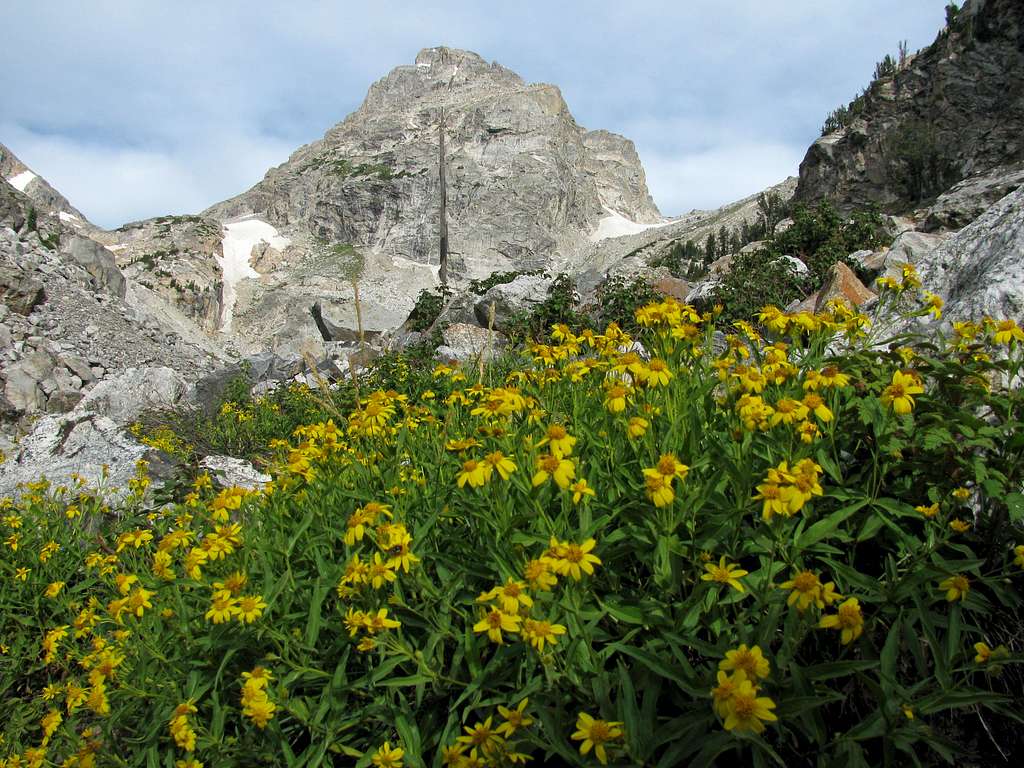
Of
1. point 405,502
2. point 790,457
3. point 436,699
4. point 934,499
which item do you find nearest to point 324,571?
point 405,502

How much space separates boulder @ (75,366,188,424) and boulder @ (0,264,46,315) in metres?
4.26

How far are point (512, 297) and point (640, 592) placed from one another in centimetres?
876

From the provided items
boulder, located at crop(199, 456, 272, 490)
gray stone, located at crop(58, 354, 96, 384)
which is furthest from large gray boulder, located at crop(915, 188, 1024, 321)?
gray stone, located at crop(58, 354, 96, 384)

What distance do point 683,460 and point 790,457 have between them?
1.11 feet

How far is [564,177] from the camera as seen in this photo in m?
66.2

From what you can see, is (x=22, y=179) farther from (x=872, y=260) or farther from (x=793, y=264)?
(x=872, y=260)

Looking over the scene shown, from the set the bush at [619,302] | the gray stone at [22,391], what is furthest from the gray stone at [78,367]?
the bush at [619,302]

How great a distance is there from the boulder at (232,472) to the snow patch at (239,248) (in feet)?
138

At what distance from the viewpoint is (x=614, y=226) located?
243 ft

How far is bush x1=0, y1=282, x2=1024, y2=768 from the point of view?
4.57 ft

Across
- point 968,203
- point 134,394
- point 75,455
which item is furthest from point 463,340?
point 968,203

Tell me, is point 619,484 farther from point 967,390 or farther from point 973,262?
point 973,262

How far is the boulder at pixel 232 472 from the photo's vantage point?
504 cm

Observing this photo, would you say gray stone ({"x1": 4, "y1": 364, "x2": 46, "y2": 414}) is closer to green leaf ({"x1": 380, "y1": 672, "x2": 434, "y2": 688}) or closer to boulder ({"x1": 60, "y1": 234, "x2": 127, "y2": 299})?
boulder ({"x1": 60, "y1": 234, "x2": 127, "y2": 299})
